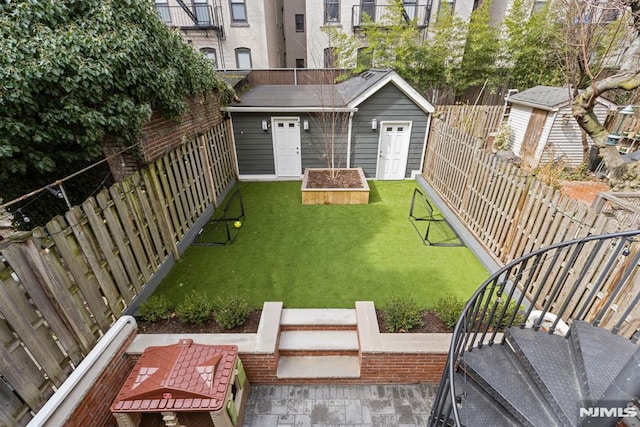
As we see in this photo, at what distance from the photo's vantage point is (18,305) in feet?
7.34

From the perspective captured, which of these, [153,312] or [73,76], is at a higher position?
[73,76]

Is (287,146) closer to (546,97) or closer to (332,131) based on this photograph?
(332,131)

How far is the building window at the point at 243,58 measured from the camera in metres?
15.4

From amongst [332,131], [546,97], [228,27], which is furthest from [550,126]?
[228,27]

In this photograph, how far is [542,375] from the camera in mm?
2393

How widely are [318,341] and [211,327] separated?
4.58 feet

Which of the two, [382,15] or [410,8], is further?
[410,8]

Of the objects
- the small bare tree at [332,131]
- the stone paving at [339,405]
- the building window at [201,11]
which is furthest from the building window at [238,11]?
the stone paving at [339,405]

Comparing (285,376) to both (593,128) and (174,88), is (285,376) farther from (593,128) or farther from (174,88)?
(593,128)

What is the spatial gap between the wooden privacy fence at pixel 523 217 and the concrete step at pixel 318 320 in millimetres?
2160

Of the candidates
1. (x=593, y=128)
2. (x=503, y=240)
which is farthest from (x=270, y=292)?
(x=593, y=128)

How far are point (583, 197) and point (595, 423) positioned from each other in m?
8.87

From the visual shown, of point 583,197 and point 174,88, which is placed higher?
point 174,88

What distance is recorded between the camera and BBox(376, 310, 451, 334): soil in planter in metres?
3.46
